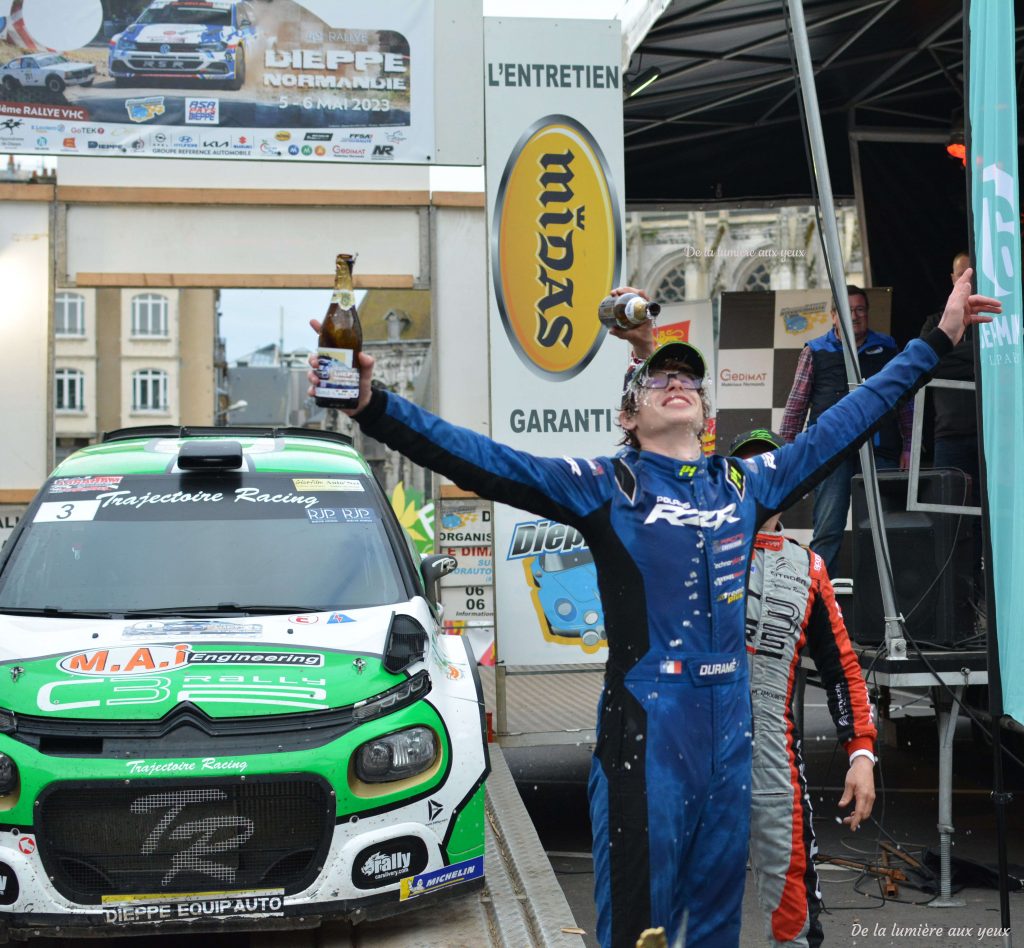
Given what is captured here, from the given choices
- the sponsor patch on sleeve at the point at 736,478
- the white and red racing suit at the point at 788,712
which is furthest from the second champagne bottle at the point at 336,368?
the white and red racing suit at the point at 788,712

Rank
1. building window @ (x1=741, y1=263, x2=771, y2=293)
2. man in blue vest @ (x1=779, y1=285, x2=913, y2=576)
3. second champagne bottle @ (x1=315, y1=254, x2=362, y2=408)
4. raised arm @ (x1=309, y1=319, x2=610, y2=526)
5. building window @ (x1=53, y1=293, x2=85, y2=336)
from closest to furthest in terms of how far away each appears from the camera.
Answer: second champagne bottle @ (x1=315, y1=254, x2=362, y2=408) < raised arm @ (x1=309, y1=319, x2=610, y2=526) < man in blue vest @ (x1=779, y1=285, x2=913, y2=576) < building window @ (x1=741, y1=263, x2=771, y2=293) < building window @ (x1=53, y1=293, x2=85, y2=336)

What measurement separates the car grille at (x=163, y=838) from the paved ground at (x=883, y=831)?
7.02 ft

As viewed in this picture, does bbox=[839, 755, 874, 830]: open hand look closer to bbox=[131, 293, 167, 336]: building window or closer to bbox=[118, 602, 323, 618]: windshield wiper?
bbox=[118, 602, 323, 618]: windshield wiper

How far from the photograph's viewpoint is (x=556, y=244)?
Answer: 7832mm

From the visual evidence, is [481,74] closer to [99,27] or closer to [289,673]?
[99,27]

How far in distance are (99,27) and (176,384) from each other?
70866 millimetres

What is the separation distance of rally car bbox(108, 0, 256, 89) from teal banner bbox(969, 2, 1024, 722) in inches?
177

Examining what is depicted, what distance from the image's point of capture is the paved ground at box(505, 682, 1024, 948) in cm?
602

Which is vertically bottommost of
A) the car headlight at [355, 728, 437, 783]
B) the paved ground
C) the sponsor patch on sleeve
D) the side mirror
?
the paved ground

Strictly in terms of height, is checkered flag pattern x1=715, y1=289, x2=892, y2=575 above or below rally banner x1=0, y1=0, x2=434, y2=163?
below

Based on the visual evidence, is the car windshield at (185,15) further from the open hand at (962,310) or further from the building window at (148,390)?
the building window at (148,390)

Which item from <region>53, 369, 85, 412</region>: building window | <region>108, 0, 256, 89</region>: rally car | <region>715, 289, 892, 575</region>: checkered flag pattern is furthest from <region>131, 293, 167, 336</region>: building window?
<region>108, 0, 256, 89</region>: rally car

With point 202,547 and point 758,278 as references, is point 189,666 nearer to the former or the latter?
point 202,547

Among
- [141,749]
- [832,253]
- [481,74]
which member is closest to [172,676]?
→ [141,749]
